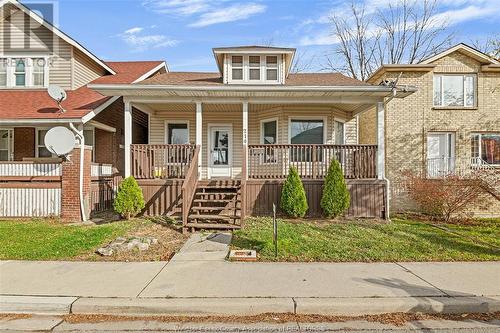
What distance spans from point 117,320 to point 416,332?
11.5 feet

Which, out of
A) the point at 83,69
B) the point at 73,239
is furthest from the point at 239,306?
the point at 83,69

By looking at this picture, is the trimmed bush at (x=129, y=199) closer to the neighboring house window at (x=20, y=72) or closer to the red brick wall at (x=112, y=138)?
the red brick wall at (x=112, y=138)

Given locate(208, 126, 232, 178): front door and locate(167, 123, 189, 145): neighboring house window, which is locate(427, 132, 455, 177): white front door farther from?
locate(167, 123, 189, 145): neighboring house window

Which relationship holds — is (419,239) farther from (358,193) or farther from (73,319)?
(73,319)

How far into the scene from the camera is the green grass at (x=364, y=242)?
21.2 ft

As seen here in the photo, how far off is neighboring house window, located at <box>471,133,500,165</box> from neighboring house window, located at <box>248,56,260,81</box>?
30.5 ft

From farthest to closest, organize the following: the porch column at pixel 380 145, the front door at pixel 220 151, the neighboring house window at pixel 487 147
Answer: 1. the neighboring house window at pixel 487 147
2. the front door at pixel 220 151
3. the porch column at pixel 380 145

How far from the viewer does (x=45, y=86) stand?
519 inches

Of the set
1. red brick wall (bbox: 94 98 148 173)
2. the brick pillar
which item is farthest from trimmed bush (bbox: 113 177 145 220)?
red brick wall (bbox: 94 98 148 173)

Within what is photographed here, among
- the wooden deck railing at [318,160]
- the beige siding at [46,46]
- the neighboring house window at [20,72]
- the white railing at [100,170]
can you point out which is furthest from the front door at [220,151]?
the neighboring house window at [20,72]

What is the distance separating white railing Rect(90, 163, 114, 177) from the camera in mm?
10867

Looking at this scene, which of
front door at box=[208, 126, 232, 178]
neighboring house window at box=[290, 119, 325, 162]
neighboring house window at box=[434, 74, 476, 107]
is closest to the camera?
neighboring house window at box=[290, 119, 325, 162]

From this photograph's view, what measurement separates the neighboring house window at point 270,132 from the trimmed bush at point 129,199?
5.19 metres

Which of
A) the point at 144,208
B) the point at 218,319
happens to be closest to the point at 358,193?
the point at 144,208
